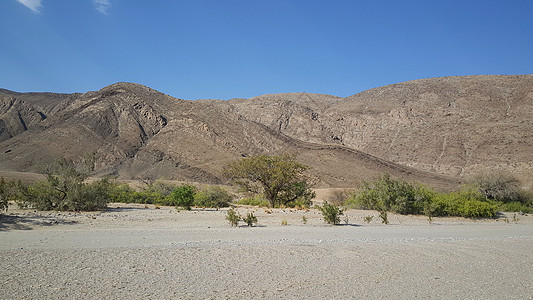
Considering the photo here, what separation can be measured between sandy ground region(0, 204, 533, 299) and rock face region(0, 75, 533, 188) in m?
53.3

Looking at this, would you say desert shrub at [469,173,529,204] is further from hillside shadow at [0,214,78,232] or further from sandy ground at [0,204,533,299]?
hillside shadow at [0,214,78,232]

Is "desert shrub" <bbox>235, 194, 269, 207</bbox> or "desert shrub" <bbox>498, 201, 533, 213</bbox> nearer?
Answer: "desert shrub" <bbox>498, 201, 533, 213</bbox>

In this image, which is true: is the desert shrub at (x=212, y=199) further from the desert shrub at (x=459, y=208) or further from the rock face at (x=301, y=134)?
the rock face at (x=301, y=134)

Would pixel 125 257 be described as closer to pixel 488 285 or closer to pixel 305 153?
Result: pixel 488 285

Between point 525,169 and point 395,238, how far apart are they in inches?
2736

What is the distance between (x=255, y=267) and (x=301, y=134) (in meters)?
100

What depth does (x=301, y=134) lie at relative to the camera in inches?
4198

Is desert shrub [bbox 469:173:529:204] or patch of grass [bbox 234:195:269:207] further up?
desert shrub [bbox 469:173:529:204]

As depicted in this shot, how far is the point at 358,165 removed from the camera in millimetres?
74375

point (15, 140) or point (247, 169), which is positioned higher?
point (15, 140)

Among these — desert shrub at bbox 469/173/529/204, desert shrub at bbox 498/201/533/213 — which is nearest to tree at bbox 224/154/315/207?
desert shrub at bbox 498/201/533/213

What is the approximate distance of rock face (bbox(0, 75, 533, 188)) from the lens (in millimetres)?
68188

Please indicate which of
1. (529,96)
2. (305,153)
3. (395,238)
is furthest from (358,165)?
(395,238)

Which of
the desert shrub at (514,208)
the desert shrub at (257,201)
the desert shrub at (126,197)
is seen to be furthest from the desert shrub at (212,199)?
the desert shrub at (514,208)
